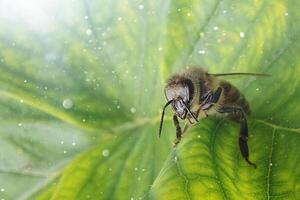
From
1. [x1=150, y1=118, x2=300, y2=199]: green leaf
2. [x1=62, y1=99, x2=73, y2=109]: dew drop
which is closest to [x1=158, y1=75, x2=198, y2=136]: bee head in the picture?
[x1=150, y1=118, x2=300, y2=199]: green leaf

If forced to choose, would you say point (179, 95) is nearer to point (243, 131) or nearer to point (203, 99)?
point (203, 99)

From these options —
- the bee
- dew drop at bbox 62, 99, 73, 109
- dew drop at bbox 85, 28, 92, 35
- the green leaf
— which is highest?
dew drop at bbox 85, 28, 92, 35

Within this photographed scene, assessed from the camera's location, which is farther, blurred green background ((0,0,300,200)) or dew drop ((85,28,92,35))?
dew drop ((85,28,92,35))

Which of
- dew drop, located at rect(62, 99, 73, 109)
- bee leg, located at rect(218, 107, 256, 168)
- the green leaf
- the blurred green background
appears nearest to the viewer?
the green leaf

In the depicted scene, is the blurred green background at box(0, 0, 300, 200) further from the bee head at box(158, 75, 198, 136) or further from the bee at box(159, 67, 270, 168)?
the bee head at box(158, 75, 198, 136)

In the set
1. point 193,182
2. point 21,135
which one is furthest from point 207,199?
point 21,135

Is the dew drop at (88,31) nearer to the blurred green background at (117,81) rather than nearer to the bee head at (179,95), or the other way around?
the blurred green background at (117,81)

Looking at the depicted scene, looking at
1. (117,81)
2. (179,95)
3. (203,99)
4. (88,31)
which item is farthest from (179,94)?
(88,31)
